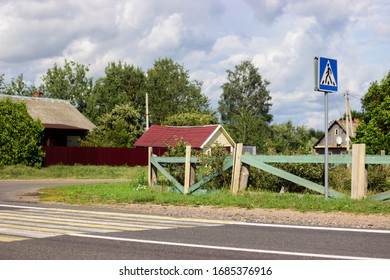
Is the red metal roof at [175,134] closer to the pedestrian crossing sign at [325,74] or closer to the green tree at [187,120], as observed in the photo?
the green tree at [187,120]

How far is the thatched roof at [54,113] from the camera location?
57.4 meters

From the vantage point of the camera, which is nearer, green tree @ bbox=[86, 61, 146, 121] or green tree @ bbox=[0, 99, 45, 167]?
green tree @ bbox=[0, 99, 45, 167]

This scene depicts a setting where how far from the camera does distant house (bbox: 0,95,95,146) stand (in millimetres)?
56094

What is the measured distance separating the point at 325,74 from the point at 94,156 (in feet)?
124

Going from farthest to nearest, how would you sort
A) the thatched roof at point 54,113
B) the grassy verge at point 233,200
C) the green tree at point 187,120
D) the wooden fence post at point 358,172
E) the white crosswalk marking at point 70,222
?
1. the green tree at point 187,120
2. the thatched roof at point 54,113
3. the wooden fence post at point 358,172
4. the grassy verge at point 233,200
5. the white crosswalk marking at point 70,222

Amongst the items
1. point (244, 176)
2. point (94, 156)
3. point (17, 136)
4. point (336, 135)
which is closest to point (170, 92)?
point (336, 135)

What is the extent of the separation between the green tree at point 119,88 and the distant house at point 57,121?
91.6 ft

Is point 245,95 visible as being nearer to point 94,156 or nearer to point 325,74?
point 94,156

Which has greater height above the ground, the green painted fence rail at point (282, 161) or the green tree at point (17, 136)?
the green tree at point (17, 136)

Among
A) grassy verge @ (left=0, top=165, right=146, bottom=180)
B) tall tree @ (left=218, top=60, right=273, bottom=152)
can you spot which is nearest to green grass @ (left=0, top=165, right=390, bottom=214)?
grassy verge @ (left=0, top=165, right=146, bottom=180)

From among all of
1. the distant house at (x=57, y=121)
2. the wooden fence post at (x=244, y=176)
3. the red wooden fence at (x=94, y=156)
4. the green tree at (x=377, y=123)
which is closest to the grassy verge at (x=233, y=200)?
the wooden fence post at (x=244, y=176)

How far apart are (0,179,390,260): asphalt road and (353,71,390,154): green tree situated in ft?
125

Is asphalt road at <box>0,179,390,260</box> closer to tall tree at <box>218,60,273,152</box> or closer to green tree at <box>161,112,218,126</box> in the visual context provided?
green tree at <box>161,112,218,126</box>
